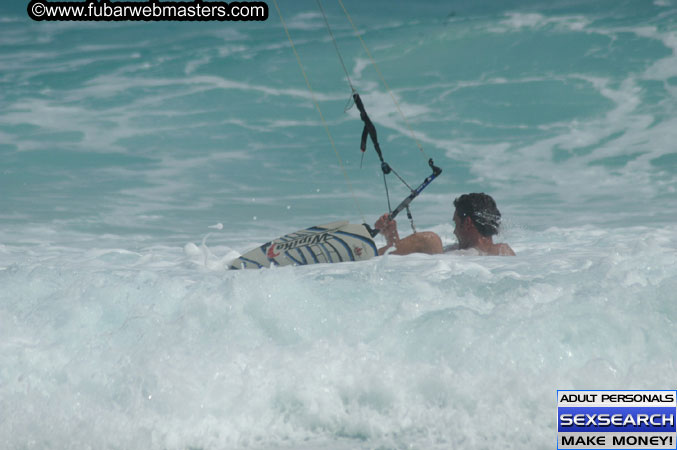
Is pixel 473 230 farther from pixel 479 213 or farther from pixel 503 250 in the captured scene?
pixel 503 250

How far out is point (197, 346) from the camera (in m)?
3.29

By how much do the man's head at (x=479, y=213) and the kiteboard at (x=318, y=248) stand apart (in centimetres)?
108

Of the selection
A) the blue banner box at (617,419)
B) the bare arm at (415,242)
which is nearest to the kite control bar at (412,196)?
the bare arm at (415,242)

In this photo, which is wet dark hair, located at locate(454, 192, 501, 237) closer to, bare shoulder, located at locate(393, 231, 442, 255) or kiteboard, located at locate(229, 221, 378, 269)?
bare shoulder, located at locate(393, 231, 442, 255)

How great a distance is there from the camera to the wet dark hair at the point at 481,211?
6273 millimetres

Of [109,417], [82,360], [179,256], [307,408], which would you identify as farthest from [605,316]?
[179,256]

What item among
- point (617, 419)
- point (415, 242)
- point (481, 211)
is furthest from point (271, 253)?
point (617, 419)

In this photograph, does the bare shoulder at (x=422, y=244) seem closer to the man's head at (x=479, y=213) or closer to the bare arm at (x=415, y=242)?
the bare arm at (x=415, y=242)

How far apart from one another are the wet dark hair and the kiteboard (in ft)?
3.70

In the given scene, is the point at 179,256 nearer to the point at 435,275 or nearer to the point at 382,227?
the point at 382,227

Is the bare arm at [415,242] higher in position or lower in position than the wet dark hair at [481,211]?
lower

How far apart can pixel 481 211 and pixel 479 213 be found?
0.03 m

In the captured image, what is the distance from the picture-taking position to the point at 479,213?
628 cm

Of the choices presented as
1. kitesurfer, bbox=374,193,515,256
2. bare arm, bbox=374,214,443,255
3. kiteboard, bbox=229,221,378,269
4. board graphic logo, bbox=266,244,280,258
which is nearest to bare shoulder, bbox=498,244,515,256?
kitesurfer, bbox=374,193,515,256
